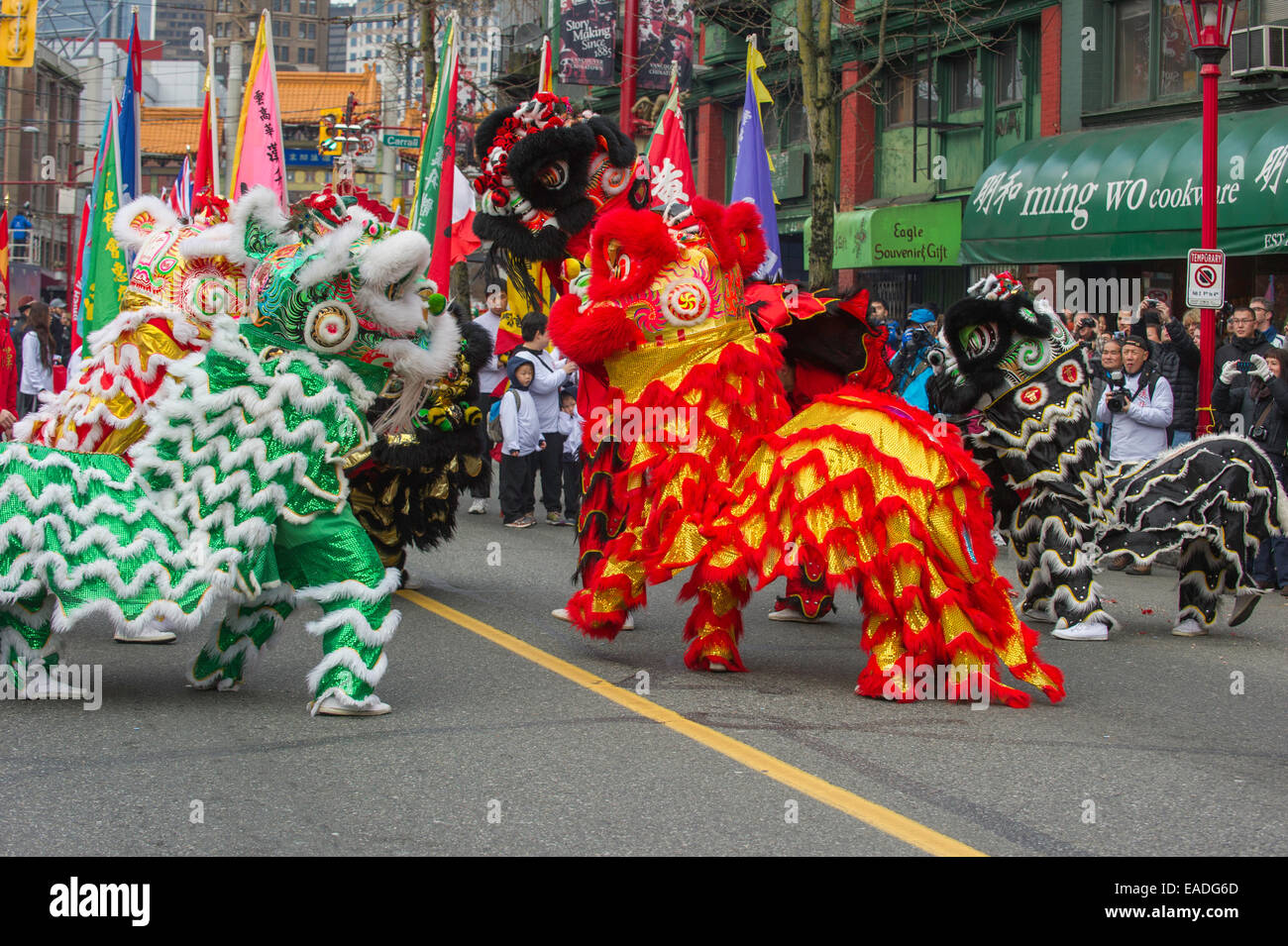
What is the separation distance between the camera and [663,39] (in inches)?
822

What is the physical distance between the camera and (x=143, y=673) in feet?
21.9

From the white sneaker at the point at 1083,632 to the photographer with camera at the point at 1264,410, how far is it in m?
2.39

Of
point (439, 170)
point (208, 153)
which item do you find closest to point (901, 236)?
point (439, 170)

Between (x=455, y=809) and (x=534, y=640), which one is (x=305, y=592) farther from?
(x=534, y=640)

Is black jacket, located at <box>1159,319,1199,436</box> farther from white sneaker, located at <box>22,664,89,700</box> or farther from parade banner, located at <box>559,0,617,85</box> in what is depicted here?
parade banner, located at <box>559,0,617,85</box>

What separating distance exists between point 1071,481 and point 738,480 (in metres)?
2.41

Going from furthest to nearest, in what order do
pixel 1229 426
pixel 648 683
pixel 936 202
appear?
pixel 936 202 < pixel 1229 426 < pixel 648 683

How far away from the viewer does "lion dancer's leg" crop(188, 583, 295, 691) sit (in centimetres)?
591

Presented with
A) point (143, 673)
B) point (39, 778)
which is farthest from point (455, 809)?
point (143, 673)

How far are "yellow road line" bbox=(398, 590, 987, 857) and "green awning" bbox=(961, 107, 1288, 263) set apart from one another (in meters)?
11.2

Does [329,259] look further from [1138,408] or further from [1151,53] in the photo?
[1151,53]

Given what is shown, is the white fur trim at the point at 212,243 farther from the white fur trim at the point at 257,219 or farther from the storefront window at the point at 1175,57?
the storefront window at the point at 1175,57

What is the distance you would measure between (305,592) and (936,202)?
1826 centimetres

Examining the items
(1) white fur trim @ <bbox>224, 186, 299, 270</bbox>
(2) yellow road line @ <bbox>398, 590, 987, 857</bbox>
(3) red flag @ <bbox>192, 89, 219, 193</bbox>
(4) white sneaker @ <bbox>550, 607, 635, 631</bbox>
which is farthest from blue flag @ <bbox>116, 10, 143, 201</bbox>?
(1) white fur trim @ <bbox>224, 186, 299, 270</bbox>
